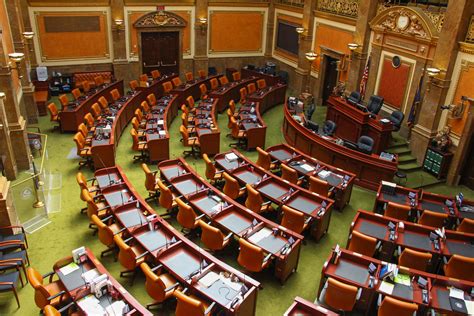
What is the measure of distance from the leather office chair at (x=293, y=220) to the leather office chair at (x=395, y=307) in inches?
93.9

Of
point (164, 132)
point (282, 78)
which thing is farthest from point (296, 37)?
point (164, 132)

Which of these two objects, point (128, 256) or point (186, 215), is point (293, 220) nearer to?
point (186, 215)

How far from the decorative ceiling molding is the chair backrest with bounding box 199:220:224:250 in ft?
42.5

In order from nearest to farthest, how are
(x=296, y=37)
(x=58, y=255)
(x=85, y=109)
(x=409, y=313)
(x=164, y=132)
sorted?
(x=409, y=313) → (x=58, y=255) → (x=164, y=132) → (x=85, y=109) → (x=296, y=37)

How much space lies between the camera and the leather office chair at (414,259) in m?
7.36

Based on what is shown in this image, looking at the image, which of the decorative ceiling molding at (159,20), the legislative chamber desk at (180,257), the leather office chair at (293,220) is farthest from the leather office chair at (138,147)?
the decorative ceiling molding at (159,20)

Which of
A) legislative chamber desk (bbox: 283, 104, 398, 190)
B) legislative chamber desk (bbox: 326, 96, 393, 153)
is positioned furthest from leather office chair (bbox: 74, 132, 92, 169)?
legislative chamber desk (bbox: 326, 96, 393, 153)

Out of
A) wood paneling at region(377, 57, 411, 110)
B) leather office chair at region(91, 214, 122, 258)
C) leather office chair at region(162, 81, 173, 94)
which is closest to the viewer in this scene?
leather office chair at region(91, 214, 122, 258)

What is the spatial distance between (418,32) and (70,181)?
432 inches

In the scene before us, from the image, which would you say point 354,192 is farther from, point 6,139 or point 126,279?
point 6,139

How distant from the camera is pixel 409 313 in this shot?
20.2 feet

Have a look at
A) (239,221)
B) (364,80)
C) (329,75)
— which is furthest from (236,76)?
(239,221)

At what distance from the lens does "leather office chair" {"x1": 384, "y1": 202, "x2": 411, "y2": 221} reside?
29.4 ft

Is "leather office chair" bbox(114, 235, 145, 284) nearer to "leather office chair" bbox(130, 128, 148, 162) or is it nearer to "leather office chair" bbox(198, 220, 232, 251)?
"leather office chair" bbox(198, 220, 232, 251)
